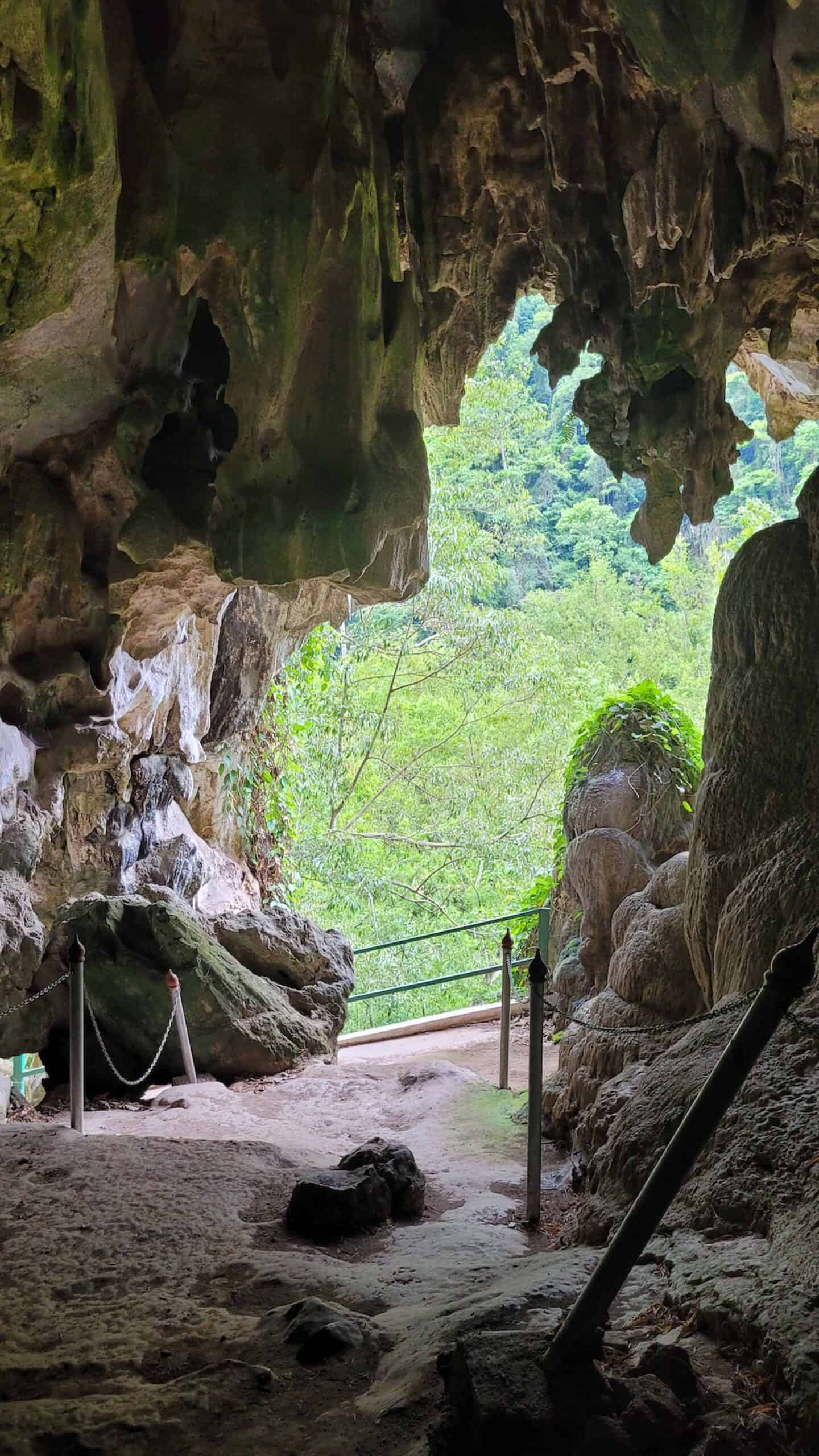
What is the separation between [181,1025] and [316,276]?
549 centimetres

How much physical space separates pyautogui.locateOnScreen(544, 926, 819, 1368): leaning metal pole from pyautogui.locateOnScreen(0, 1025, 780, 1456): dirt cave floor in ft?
0.69

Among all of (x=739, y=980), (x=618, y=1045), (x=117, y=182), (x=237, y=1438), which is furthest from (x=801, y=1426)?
(x=117, y=182)

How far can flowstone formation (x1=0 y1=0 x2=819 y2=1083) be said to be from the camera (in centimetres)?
604

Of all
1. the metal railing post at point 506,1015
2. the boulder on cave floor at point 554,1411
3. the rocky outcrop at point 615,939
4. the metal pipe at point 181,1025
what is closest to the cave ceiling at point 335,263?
the metal pipe at point 181,1025

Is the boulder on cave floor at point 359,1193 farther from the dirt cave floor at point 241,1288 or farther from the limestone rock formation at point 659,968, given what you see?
the limestone rock formation at point 659,968

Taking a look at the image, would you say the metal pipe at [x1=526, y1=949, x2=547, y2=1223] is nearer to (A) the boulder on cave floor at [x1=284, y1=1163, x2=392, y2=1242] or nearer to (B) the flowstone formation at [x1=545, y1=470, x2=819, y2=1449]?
(B) the flowstone formation at [x1=545, y1=470, x2=819, y2=1449]

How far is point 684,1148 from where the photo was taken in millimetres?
2604

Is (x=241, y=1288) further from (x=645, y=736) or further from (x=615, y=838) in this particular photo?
(x=645, y=736)

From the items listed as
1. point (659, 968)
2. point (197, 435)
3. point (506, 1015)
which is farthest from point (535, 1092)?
point (197, 435)

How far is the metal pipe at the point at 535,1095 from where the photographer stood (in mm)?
5137

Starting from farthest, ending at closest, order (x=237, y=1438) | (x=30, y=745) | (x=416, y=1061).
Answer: (x=416, y=1061) < (x=30, y=745) < (x=237, y=1438)

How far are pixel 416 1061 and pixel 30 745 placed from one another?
4.86m

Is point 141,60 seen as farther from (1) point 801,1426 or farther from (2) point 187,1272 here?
(1) point 801,1426

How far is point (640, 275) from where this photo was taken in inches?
299
